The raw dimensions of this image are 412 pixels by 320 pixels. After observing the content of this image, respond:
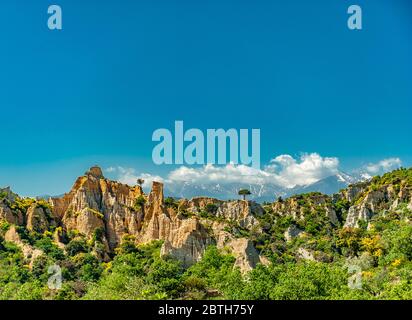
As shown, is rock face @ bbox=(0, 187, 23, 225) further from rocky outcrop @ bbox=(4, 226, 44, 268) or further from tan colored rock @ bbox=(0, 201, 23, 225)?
rocky outcrop @ bbox=(4, 226, 44, 268)

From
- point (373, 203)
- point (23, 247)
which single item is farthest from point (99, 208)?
point (373, 203)

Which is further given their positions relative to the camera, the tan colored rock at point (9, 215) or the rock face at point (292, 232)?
the rock face at point (292, 232)

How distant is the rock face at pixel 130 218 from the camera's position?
44750 mm

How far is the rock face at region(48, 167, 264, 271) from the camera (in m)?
44.8

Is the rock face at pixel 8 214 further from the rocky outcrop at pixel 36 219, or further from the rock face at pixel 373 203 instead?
the rock face at pixel 373 203

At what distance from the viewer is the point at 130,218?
170 ft

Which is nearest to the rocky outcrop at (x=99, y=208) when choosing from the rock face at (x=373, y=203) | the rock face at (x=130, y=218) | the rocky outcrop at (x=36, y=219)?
the rock face at (x=130, y=218)

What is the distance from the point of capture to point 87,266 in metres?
40.8

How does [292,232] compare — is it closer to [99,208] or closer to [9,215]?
[99,208]

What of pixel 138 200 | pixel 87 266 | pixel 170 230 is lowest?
pixel 87 266

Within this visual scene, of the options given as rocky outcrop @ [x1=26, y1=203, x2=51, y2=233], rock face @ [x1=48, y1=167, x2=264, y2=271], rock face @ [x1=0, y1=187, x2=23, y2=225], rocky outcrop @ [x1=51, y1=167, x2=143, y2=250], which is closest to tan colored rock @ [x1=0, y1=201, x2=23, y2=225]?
rock face @ [x1=0, y1=187, x2=23, y2=225]
